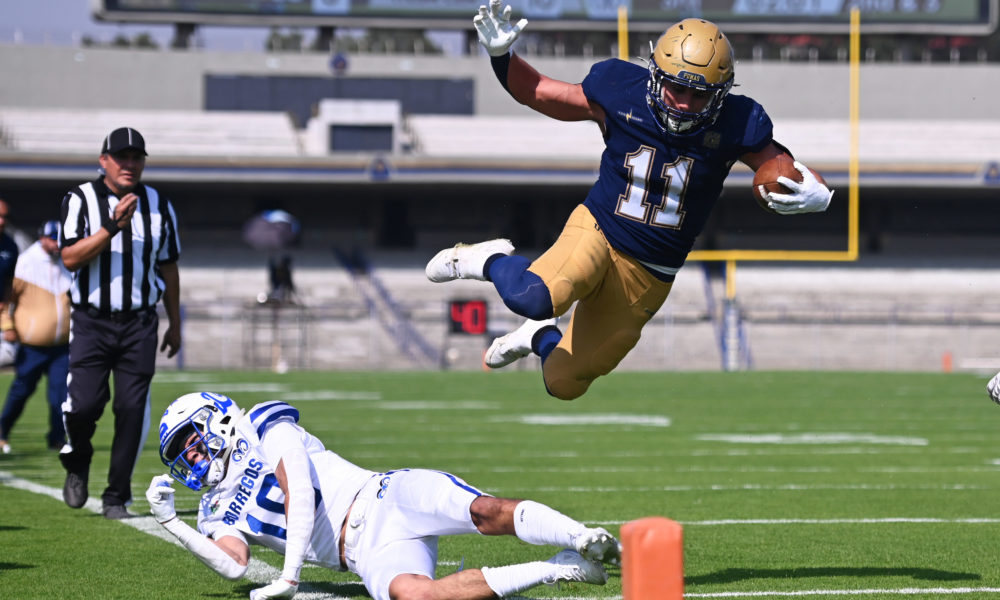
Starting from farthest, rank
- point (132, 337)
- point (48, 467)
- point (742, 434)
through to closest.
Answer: point (742, 434) < point (48, 467) < point (132, 337)

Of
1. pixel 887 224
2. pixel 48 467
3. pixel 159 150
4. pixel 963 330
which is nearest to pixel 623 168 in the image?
pixel 48 467

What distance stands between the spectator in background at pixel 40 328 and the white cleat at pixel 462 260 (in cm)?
500

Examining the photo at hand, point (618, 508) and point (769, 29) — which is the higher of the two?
point (769, 29)

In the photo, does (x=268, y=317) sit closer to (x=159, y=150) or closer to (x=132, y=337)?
(x=159, y=150)

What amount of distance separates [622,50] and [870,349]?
13.6m

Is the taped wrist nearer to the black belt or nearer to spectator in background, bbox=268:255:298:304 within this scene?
the black belt

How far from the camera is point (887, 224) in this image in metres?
29.1

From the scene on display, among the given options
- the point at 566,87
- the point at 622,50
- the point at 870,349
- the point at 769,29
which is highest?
the point at 769,29

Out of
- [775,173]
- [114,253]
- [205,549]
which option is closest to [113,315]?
[114,253]

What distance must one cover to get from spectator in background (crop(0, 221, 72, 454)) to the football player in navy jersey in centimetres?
513

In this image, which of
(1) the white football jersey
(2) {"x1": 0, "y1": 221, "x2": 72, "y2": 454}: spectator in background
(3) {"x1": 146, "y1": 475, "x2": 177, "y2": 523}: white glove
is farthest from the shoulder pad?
(2) {"x1": 0, "y1": 221, "x2": 72, "y2": 454}: spectator in background

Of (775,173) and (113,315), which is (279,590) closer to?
(775,173)

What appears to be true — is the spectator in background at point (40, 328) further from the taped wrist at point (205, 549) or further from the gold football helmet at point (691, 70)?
the gold football helmet at point (691, 70)

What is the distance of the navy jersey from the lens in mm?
4645
